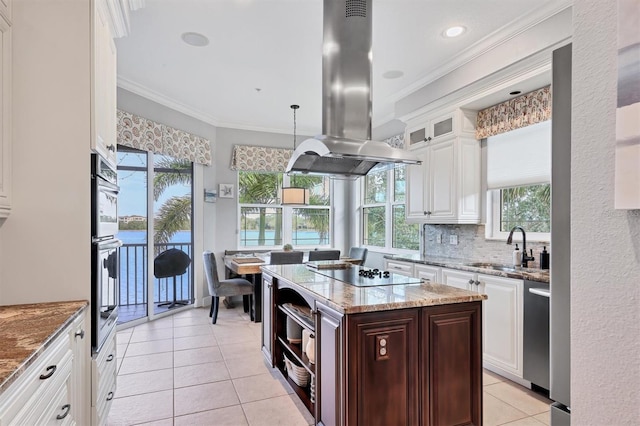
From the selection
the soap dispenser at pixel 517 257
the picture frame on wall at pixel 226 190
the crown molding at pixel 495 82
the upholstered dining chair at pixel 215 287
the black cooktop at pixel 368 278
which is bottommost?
the upholstered dining chair at pixel 215 287

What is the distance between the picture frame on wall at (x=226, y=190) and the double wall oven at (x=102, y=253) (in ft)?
11.5

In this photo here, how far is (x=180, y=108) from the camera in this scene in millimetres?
5098

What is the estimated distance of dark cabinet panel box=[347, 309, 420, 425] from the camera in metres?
1.79

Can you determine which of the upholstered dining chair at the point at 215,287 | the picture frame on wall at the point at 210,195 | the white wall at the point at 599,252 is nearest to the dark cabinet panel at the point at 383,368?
the white wall at the point at 599,252

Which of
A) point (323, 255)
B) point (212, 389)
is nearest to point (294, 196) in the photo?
point (323, 255)

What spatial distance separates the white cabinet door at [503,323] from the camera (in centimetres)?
278

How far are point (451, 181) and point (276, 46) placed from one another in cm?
222

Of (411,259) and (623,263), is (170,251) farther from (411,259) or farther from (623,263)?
(623,263)

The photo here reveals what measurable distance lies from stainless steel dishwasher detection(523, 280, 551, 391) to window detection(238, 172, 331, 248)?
4100 mm

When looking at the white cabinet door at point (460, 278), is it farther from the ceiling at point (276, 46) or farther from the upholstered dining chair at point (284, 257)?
the upholstered dining chair at point (284, 257)

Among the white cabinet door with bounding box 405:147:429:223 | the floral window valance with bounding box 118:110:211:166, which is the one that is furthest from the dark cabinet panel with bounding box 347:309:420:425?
the floral window valance with bounding box 118:110:211:166

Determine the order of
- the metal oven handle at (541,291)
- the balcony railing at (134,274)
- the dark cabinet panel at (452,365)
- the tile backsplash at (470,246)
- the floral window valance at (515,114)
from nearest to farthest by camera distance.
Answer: the dark cabinet panel at (452,365)
the metal oven handle at (541,291)
the floral window valance at (515,114)
the tile backsplash at (470,246)
the balcony railing at (134,274)

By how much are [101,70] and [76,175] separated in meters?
0.65

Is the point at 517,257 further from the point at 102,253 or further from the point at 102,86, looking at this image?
the point at 102,86
